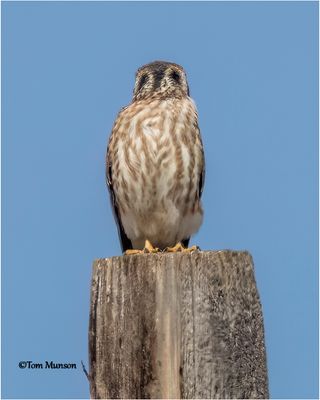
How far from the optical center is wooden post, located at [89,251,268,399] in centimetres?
338

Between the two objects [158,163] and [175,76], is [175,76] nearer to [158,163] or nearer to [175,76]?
[175,76]

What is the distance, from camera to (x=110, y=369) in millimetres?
3473

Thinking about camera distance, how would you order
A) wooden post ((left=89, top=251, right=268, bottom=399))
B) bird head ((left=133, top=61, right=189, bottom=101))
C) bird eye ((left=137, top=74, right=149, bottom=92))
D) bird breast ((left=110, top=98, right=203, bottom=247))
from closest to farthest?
wooden post ((left=89, top=251, right=268, bottom=399)) < bird breast ((left=110, top=98, right=203, bottom=247)) < bird head ((left=133, top=61, right=189, bottom=101)) < bird eye ((left=137, top=74, right=149, bottom=92))

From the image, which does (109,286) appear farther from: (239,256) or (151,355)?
(239,256)

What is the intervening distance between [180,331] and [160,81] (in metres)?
3.63

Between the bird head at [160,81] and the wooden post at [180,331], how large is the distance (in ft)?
10.5

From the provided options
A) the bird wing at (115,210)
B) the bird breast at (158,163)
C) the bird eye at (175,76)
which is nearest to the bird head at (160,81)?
the bird eye at (175,76)

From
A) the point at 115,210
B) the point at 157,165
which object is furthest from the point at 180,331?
the point at 115,210

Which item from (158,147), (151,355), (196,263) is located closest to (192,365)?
(151,355)

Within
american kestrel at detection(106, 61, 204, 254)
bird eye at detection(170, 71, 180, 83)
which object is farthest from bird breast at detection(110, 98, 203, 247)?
bird eye at detection(170, 71, 180, 83)

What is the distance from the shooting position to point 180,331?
341 centimetres

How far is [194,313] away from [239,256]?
381 millimetres

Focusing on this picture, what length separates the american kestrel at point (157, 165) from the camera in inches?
243

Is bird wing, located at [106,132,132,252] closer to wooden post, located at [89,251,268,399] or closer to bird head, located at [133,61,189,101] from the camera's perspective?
bird head, located at [133,61,189,101]
